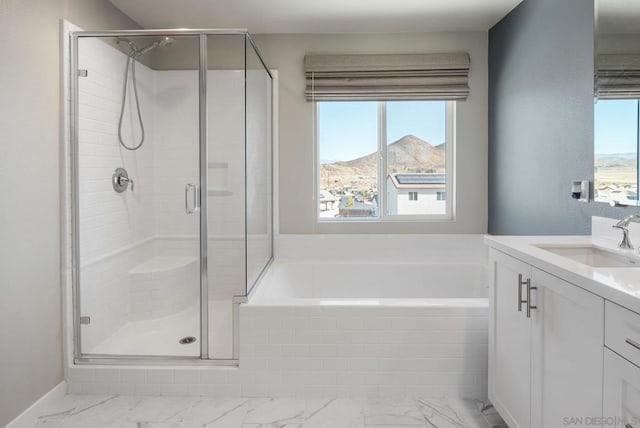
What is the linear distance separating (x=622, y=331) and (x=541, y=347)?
0.47 m

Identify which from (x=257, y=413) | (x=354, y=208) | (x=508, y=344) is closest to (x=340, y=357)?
(x=257, y=413)

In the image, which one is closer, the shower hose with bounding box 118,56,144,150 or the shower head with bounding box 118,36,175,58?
the shower head with bounding box 118,36,175,58

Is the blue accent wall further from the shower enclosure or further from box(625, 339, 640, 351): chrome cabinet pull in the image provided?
the shower enclosure

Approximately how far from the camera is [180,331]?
2764 mm

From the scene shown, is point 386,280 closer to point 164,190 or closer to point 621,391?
point 164,190

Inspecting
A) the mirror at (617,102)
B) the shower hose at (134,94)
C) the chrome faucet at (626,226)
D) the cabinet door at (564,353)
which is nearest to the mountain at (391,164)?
the shower hose at (134,94)

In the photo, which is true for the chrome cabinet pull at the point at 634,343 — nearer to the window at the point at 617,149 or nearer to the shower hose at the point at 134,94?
the window at the point at 617,149

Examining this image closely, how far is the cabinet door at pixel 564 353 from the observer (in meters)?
1.30

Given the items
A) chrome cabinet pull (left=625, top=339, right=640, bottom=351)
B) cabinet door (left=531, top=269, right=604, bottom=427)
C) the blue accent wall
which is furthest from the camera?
the blue accent wall

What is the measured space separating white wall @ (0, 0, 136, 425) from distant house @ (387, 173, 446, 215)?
7.96 ft

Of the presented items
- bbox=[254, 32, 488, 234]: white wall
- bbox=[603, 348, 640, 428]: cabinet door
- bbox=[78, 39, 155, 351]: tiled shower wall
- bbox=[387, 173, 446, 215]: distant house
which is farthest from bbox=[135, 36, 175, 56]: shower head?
bbox=[603, 348, 640, 428]: cabinet door

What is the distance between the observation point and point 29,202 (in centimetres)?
214

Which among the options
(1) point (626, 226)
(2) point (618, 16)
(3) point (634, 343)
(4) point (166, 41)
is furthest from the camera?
(4) point (166, 41)

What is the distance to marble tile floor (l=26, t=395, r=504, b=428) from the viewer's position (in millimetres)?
2139
